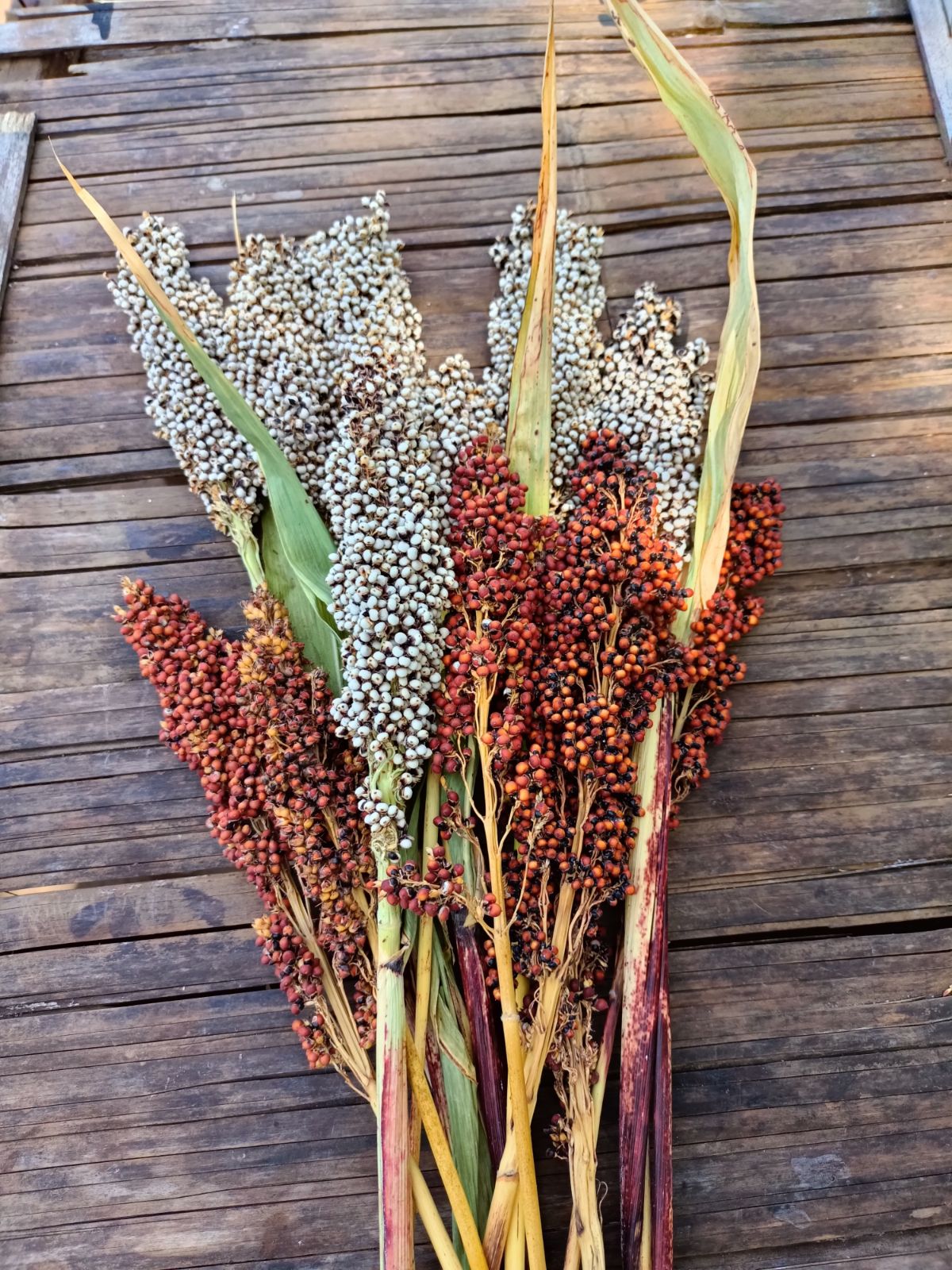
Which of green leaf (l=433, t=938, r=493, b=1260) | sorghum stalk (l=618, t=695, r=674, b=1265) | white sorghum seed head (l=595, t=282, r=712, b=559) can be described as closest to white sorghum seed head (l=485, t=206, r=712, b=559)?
white sorghum seed head (l=595, t=282, r=712, b=559)

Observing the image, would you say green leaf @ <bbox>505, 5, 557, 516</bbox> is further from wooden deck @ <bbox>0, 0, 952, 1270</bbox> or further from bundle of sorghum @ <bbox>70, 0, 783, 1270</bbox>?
wooden deck @ <bbox>0, 0, 952, 1270</bbox>

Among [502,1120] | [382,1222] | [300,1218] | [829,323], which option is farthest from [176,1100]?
[829,323]

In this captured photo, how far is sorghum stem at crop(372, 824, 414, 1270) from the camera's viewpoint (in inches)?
54.4

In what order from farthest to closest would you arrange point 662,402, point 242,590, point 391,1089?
point 242,590, point 662,402, point 391,1089

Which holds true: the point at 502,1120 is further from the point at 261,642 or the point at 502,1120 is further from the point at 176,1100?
the point at 261,642

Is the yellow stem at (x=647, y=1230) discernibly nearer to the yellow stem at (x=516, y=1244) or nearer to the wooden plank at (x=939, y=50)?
the yellow stem at (x=516, y=1244)

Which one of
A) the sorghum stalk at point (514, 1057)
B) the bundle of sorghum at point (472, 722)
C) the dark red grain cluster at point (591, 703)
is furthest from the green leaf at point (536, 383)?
the sorghum stalk at point (514, 1057)

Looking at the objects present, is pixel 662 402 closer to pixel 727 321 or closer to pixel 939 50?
pixel 727 321

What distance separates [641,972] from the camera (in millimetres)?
1566

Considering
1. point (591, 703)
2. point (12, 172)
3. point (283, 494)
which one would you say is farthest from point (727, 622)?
point (12, 172)

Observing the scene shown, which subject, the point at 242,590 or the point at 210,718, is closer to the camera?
the point at 210,718

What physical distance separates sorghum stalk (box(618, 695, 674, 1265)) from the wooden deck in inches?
8.1

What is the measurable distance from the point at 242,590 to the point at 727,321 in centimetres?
120

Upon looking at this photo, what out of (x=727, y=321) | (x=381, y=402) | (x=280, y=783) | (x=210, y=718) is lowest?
(x=280, y=783)
